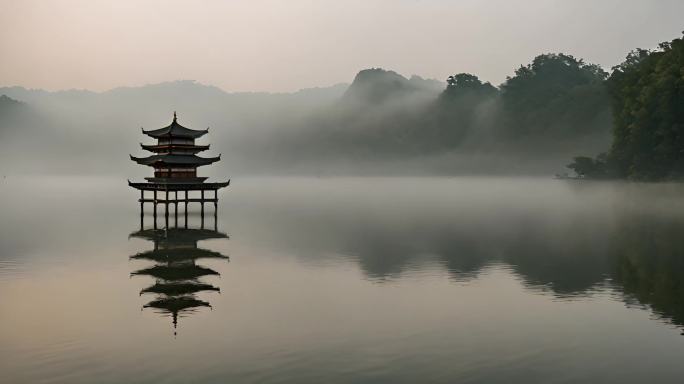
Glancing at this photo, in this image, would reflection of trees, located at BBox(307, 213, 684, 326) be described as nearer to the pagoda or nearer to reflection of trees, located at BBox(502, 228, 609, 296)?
reflection of trees, located at BBox(502, 228, 609, 296)

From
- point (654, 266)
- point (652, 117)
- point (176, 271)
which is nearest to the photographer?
point (176, 271)

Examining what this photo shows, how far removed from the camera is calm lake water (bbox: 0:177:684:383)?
64.0ft

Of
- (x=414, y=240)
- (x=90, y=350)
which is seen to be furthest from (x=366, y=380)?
(x=414, y=240)

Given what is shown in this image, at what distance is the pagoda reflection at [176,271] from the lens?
2780cm

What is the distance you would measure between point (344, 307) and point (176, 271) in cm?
1276

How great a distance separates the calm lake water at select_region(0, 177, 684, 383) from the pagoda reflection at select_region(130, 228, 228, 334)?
0.50 ft

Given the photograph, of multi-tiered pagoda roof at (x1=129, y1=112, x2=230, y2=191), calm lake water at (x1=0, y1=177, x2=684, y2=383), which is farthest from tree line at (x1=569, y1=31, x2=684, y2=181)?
multi-tiered pagoda roof at (x1=129, y1=112, x2=230, y2=191)

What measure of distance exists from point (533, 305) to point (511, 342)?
623cm

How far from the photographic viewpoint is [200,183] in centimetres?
6462

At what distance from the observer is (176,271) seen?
3691cm

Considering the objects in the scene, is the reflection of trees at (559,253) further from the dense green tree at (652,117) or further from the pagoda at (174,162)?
the dense green tree at (652,117)

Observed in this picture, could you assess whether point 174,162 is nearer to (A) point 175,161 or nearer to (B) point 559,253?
(A) point 175,161

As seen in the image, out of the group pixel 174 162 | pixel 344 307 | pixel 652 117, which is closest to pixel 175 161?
pixel 174 162

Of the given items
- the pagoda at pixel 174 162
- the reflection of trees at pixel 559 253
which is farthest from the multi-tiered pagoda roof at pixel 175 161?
the reflection of trees at pixel 559 253
